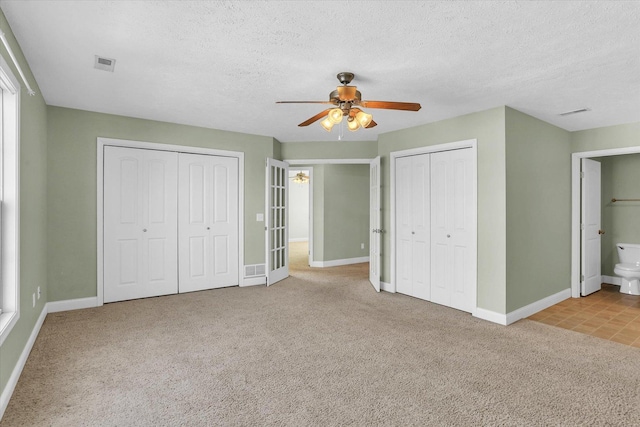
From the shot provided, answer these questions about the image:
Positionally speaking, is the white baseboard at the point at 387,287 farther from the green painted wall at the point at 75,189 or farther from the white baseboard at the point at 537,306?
the green painted wall at the point at 75,189

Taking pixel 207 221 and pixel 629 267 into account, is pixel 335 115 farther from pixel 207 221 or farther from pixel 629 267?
pixel 629 267

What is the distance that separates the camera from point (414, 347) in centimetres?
301

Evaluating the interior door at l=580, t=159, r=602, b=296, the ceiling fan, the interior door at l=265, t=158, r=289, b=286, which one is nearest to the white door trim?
the interior door at l=265, t=158, r=289, b=286

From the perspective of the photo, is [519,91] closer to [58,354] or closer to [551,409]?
[551,409]

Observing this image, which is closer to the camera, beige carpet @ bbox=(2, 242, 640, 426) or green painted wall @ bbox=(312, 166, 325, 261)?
beige carpet @ bbox=(2, 242, 640, 426)

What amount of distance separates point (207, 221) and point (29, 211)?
2226 mm

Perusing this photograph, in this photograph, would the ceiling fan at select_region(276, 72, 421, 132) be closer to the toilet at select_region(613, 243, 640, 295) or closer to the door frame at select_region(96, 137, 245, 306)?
the door frame at select_region(96, 137, 245, 306)

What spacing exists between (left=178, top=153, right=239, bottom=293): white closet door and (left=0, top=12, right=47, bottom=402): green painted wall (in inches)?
60.3

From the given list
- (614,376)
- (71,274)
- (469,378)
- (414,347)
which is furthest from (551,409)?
(71,274)

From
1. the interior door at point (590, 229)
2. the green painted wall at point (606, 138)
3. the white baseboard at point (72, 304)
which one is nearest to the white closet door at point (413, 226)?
the green painted wall at point (606, 138)

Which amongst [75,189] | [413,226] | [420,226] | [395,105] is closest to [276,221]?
[413,226]

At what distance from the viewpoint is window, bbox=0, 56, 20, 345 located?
232 cm

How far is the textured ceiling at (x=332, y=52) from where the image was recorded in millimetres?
1983

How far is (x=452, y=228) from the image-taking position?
4.21 metres
